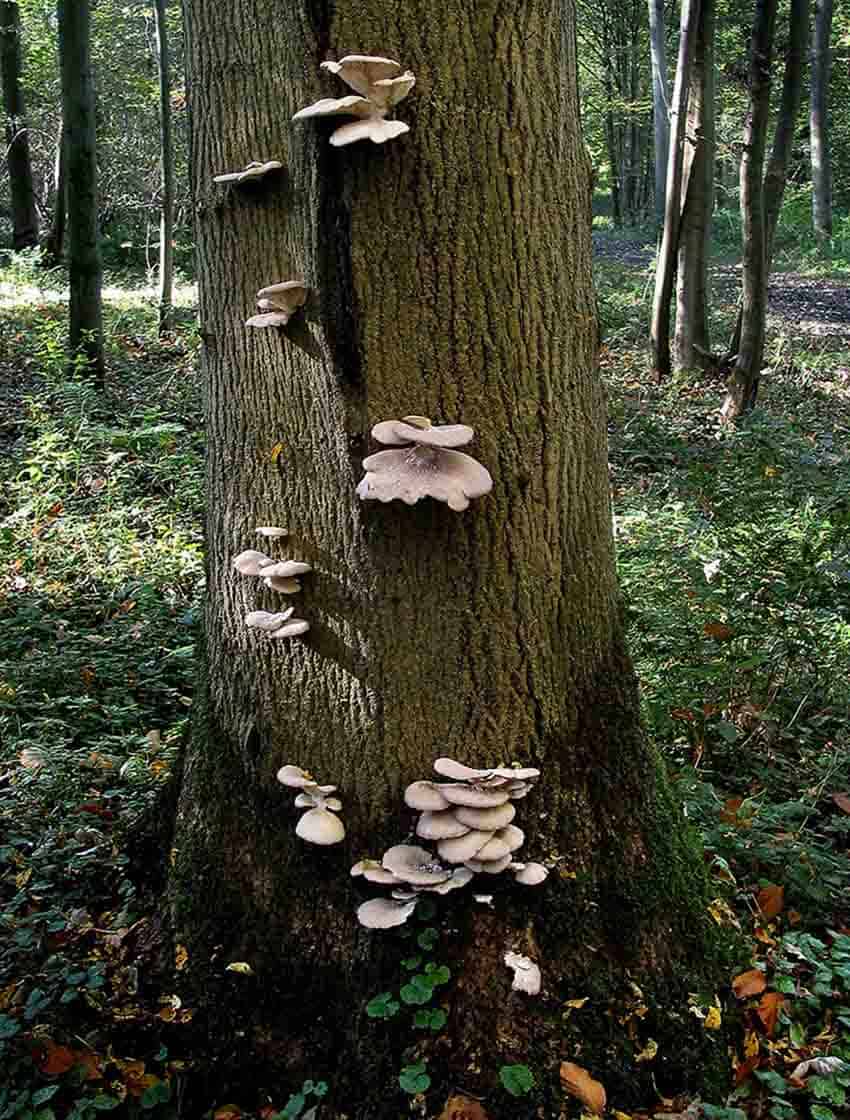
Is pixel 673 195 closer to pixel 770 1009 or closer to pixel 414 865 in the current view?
pixel 770 1009

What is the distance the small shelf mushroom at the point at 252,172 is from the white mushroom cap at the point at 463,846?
1699mm

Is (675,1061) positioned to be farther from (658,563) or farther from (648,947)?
(658,563)

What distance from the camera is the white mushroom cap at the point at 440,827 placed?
90.7 inches

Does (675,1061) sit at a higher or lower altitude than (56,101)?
lower

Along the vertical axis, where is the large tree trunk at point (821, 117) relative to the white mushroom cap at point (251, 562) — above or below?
above

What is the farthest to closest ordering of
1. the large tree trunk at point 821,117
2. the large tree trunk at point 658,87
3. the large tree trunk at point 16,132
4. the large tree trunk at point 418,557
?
the large tree trunk at point 821,117
the large tree trunk at point 658,87
the large tree trunk at point 16,132
the large tree trunk at point 418,557

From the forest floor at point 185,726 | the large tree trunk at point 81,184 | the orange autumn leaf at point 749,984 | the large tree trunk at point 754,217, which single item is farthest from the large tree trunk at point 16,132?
the orange autumn leaf at point 749,984

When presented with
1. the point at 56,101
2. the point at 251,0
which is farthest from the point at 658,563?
the point at 56,101

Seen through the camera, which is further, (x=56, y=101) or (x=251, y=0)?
(x=56, y=101)

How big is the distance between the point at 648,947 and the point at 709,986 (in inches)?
8.6

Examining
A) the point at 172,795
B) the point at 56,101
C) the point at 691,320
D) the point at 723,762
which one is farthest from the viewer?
the point at 56,101

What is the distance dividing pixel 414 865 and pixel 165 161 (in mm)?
13531

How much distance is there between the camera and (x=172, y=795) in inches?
126

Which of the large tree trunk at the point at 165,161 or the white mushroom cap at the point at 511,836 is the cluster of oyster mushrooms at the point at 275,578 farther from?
the large tree trunk at the point at 165,161
